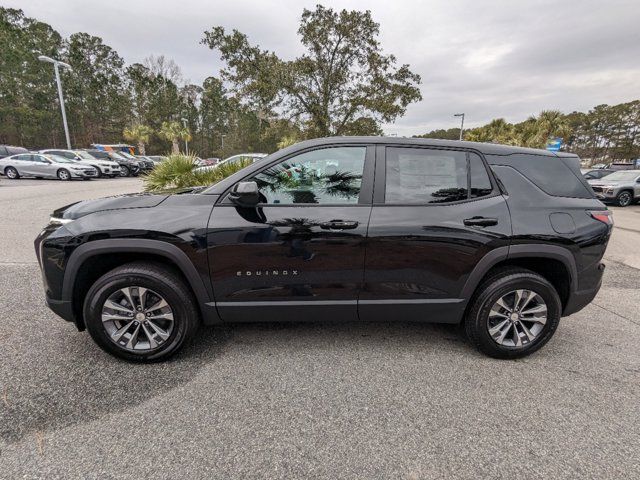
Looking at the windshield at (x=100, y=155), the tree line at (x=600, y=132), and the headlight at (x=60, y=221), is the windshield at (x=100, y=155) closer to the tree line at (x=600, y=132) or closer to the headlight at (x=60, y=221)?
the headlight at (x=60, y=221)

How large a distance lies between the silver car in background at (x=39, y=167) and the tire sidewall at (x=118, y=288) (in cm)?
1955

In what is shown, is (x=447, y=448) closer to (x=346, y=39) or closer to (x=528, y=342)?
(x=528, y=342)

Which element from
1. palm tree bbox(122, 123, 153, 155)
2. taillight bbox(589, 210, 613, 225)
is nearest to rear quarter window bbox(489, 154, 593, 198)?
taillight bbox(589, 210, 613, 225)

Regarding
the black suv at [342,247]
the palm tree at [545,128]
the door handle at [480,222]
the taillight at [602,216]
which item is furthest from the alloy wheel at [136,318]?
the palm tree at [545,128]

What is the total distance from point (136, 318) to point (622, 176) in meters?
18.5

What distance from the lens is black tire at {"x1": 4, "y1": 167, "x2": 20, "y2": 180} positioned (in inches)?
705

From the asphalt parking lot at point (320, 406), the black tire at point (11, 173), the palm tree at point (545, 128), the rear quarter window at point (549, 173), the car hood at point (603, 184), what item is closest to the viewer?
the asphalt parking lot at point (320, 406)

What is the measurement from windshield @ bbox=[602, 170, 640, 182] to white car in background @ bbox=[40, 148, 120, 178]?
86.7ft

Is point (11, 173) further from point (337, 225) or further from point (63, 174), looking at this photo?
point (337, 225)

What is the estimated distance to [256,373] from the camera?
8.32 feet

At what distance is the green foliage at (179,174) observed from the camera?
681cm

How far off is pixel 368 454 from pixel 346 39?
18.5m

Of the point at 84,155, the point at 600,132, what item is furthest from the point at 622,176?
the point at 600,132

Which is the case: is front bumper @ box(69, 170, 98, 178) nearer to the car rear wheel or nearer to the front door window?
the car rear wheel
